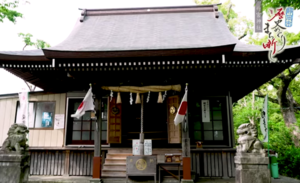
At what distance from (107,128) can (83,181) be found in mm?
2040

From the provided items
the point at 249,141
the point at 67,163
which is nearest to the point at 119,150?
the point at 67,163

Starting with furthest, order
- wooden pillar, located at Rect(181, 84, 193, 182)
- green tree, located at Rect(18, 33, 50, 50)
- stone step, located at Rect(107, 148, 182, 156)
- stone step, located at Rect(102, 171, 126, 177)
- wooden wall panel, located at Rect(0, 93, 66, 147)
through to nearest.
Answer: green tree, located at Rect(18, 33, 50, 50)
wooden wall panel, located at Rect(0, 93, 66, 147)
stone step, located at Rect(107, 148, 182, 156)
stone step, located at Rect(102, 171, 126, 177)
wooden pillar, located at Rect(181, 84, 193, 182)

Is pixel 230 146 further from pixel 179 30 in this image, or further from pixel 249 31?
pixel 249 31

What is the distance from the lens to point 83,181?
273 inches

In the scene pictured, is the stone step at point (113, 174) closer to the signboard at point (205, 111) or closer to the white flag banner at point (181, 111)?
the white flag banner at point (181, 111)

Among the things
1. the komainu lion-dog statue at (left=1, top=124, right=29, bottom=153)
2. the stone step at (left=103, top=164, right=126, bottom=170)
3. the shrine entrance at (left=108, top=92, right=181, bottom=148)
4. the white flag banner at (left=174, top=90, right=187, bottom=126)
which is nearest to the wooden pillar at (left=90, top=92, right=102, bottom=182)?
the stone step at (left=103, top=164, right=126, bottom=170)

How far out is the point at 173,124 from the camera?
805cm

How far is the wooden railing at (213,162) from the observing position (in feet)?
25.1

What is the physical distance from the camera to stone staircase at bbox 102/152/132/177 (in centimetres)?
727

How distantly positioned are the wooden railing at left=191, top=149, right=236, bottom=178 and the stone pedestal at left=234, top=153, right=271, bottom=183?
215cm

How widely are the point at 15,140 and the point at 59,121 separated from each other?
9.39 ft

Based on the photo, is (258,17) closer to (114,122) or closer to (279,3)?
(279,3)

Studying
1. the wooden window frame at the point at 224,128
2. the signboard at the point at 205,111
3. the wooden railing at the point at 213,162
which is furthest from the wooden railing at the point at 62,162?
the signboard at the point at 205,111

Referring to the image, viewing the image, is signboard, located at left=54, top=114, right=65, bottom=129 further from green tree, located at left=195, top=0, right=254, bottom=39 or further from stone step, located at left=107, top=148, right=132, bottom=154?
green tree, located at left=195, top=0, right=254, bottom=39
